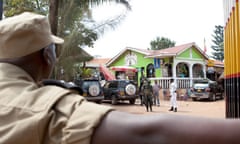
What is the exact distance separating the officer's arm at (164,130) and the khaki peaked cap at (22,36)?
336mm

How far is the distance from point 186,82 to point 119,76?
6128 mm

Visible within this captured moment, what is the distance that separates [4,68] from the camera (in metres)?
0.96

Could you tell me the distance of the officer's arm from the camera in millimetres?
683

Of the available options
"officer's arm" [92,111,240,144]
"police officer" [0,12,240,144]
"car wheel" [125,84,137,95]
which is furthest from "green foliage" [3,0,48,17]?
"officer's arm" [92,111,240,144]

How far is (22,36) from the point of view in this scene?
37.0 inches

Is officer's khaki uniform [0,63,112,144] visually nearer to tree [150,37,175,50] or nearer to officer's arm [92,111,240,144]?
officer's arm [92,111,240,144]

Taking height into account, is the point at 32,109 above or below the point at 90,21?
below

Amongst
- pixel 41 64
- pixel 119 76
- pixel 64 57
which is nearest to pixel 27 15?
pixel 41 64

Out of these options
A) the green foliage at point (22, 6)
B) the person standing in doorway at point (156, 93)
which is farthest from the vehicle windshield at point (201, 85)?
the green foliage at point (22, 6)

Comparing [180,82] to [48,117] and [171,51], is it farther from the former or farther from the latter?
[48,117]

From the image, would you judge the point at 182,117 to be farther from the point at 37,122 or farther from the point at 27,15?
the point at 27,15

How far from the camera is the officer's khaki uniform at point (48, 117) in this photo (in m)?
0.76

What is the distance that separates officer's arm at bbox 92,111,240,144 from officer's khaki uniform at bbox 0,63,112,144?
3 centimetres

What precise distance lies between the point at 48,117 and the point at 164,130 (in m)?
0.27
